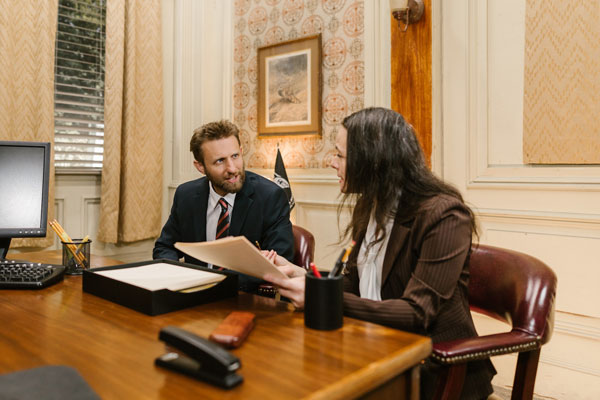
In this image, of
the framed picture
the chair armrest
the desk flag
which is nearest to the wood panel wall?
the framed picture

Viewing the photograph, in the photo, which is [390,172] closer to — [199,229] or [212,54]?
[199,229]

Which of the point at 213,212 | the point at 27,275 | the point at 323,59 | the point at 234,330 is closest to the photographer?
the point at 234,330

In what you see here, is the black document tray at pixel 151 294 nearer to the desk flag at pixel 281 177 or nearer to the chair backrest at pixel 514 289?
the chair backrest at pixel 514 289

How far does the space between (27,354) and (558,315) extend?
240cm

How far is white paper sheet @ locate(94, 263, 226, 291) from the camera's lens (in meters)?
1.19

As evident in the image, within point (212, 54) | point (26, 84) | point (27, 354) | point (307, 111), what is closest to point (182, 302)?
point (27, 354)

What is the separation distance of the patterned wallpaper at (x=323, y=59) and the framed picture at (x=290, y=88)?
0.18 ft

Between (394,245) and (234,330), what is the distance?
56 cm

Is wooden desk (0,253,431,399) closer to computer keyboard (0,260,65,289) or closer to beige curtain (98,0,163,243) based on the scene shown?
computer keyboard (0,260,65,289)

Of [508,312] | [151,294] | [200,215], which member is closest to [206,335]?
[151,294]

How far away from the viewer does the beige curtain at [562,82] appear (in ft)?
7.30

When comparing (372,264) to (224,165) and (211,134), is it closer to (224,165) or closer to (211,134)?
(224,165)

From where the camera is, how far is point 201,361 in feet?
2.42

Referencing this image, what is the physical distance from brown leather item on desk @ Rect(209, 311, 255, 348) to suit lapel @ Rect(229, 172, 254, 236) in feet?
3.79
